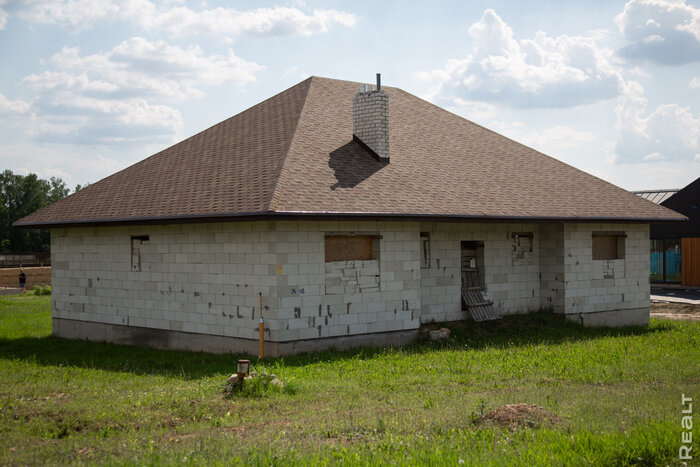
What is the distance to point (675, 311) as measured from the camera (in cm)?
2775

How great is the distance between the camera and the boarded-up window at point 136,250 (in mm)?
18344

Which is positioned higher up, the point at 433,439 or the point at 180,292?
the point at 180,292

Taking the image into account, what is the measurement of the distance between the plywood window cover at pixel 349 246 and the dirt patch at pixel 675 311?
46.7 feet

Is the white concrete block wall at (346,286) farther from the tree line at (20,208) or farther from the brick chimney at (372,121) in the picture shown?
the tree line at (20,208)

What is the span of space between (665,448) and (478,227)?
12.1 metres

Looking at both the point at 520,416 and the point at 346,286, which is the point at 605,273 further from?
the point at 520,416

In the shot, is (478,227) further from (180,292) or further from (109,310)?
(109,310)

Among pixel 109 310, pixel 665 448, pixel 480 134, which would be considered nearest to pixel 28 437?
pixel 665 448

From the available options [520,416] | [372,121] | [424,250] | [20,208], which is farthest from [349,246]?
[20,208]

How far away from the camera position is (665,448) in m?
8.02

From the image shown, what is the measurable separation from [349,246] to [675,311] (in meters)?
17.3

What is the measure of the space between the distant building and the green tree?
191ft

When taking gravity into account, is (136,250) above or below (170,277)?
above

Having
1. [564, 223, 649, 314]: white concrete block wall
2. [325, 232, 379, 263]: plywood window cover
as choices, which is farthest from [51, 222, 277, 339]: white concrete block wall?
[564, 223, 649, 314]: white concrete block wall
